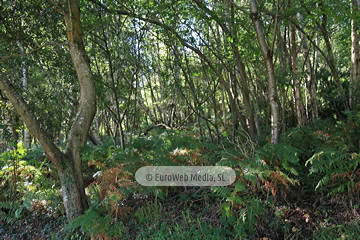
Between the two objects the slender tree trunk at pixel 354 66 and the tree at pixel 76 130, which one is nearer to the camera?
the tree at pixel 76 130

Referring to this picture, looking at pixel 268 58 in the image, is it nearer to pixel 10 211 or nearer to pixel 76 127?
pixel 76 127

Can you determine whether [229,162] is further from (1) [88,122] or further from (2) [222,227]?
(1) [88,122]

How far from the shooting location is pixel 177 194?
13.9ft

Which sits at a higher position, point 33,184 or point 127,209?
point 33,184

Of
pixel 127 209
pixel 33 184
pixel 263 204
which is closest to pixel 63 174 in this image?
pixel 127 209

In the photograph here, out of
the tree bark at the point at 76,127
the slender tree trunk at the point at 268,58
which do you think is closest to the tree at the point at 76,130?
the tree bark at the point at 76,127

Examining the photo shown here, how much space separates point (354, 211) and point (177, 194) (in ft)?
8.35

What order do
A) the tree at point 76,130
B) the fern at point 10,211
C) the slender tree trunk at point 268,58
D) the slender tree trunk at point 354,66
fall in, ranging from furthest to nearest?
the slender tree trunk at point 354,66
the fern at point 10,211
the slender tree trunk at point 268,58
the tree at point 76,130

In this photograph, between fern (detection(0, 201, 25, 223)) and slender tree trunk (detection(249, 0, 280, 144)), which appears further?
fern (detection(0, 201, 25, 223))

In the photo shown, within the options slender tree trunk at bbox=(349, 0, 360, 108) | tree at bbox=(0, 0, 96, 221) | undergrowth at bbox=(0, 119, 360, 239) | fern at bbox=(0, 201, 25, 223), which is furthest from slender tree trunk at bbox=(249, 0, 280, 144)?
fern at bbox=(0, 201, 25, 223)

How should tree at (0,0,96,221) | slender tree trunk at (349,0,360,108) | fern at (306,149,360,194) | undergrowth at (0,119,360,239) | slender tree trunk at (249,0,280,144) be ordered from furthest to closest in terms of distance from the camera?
1. slender tree trunk at (349,0,360,108)
2. slender tree trunk at (249,0,280,144)
3. tree at (0,0,96,221)
4. fern at (306,149,360,194)
5. undergrowth at (0,119,360,239)

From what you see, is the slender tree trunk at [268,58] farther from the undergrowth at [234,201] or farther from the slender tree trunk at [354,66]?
the slender tree trunk at [354,66]

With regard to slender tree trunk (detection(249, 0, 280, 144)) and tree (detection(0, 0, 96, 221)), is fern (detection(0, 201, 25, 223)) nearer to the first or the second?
tree (detection(0, 0, 96, 221))

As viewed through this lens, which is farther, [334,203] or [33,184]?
[33,184]
